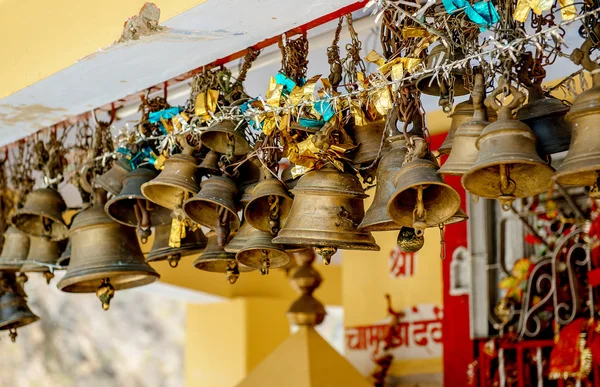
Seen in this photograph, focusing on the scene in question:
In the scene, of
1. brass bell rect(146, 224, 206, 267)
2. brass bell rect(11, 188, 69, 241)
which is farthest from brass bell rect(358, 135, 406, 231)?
brass bell rect(11, 188, 69, 241)

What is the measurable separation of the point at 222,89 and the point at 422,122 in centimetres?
84

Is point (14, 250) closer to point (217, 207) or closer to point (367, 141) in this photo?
point (217, 207)

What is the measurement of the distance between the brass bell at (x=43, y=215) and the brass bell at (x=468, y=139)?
1.90 meters

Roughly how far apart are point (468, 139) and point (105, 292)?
1.66m

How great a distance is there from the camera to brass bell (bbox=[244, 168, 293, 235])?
2.86m

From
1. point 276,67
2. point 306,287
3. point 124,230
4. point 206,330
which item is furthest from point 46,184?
point 206,330

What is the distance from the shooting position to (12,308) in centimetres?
412

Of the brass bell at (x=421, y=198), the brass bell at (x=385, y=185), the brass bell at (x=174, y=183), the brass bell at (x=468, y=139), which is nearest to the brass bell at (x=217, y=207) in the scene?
the brass bell at (x=174, y=183)

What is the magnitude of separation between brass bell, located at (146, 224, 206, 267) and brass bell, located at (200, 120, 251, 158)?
43 centimetres

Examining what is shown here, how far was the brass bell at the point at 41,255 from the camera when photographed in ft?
12.8

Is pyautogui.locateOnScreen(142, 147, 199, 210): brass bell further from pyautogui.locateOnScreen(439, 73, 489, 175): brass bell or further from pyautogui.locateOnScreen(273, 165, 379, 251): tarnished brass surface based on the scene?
pyautogui.locateOnScreen(439, 73, 489, 175): brass bell

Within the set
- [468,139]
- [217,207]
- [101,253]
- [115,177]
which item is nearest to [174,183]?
[217,207]

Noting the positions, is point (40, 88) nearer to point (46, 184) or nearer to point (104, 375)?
point (46, 184)

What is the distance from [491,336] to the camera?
14.5 ft
